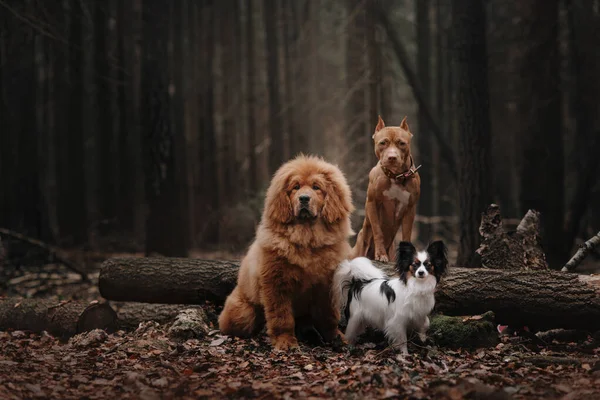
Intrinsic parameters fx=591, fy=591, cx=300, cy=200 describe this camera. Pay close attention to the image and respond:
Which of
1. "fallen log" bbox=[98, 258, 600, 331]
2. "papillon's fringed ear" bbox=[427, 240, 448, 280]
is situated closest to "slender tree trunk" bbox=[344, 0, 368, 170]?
"fallen log" bbox=[98, 258, 600, 331]

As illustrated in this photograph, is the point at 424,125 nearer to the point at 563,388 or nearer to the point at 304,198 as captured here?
the point at 304,198

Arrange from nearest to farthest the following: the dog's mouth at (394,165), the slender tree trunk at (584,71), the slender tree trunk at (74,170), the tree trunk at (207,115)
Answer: the dog's mouth at (394,165) → the slender tree trunk at (584,71) → the slender tree trunk at (74,170) → the tree trunk at (207,115)

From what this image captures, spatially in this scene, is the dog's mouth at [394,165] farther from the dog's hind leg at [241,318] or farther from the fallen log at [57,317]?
the fallen log at [57,317]

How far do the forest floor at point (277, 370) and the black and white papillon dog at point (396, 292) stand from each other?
0.75 feet

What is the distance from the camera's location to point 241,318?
610 cm

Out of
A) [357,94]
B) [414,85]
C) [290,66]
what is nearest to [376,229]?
[414,85]

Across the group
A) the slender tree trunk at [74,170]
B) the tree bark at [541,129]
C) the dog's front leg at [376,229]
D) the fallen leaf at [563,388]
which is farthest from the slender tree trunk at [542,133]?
the slender tree trunk at [74,170]

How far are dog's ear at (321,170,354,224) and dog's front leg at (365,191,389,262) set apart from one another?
45 cm

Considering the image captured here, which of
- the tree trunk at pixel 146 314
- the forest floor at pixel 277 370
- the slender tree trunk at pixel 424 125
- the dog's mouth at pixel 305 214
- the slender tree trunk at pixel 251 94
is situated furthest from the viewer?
the slender tree trunk at pixel 251 94

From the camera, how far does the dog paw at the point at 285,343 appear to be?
557 centimetres

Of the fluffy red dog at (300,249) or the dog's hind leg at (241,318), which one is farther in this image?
the dog's hind leg at (241,318)

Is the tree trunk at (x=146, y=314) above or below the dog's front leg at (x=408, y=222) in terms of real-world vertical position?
below

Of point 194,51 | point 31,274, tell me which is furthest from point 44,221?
point 194,51

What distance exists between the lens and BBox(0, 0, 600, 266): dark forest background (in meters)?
9.95
